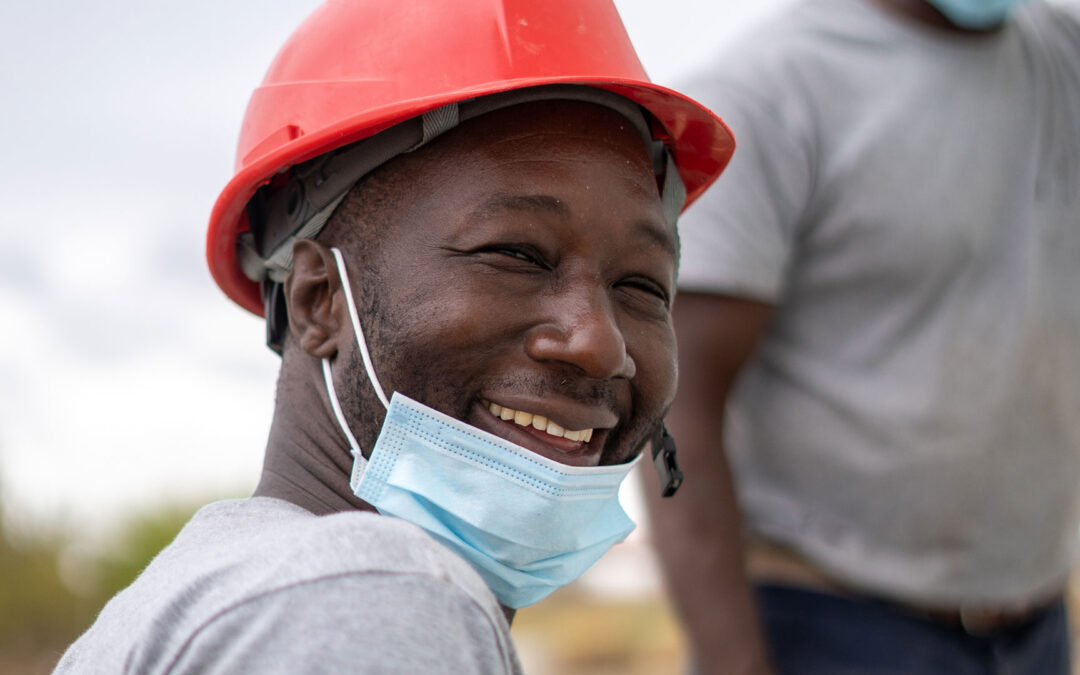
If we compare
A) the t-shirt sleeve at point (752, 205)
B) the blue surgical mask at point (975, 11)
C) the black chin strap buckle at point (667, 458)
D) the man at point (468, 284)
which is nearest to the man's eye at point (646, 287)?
the man at point (468, 284)

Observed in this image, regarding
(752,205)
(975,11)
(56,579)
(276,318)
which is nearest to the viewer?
(276,318)

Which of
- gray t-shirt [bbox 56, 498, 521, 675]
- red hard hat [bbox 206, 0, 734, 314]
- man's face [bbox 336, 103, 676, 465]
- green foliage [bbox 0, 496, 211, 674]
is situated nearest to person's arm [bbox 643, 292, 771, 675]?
red hard hat [bbox 206, 0, 734, 314]

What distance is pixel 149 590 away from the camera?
138cm

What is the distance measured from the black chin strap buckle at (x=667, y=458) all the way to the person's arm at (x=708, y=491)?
0.83m

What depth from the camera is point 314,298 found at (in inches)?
74.2

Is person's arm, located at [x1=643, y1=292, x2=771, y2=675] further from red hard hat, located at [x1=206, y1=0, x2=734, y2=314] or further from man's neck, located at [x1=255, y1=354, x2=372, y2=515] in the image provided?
man's neck, located at [x1=255, y1=354, x2=372, y2=515]

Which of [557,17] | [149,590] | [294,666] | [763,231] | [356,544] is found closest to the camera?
[294,666]

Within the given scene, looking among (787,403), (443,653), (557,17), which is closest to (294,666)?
(443,653)

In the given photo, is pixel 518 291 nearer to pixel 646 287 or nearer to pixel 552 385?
pixel 552 385

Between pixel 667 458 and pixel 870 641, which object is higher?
pixel 667 458

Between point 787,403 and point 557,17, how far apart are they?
4.95 ft

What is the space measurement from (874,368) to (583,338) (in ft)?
5.03

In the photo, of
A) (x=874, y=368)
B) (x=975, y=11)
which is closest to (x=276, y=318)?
(x=874, y=368)

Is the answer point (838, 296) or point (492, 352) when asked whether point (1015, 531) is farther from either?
point (492, 352)
